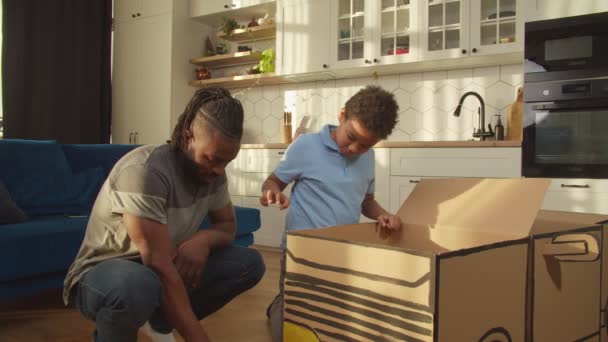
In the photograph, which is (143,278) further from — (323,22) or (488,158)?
(323,22)

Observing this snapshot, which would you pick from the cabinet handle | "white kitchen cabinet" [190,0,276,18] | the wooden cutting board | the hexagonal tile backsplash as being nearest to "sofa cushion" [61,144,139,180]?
the hexagonal tile backsplash

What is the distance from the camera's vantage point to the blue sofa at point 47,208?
74.1 inches

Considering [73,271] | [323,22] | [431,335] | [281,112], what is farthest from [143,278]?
[281,112]

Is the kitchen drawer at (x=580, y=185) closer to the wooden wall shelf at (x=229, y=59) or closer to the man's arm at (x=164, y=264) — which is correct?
the man's arm at (x=164, y=264)

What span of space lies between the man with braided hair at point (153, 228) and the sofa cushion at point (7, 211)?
3.84ft

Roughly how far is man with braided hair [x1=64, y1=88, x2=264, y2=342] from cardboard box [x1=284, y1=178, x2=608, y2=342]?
0.36 metres

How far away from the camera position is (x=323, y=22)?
361 cm

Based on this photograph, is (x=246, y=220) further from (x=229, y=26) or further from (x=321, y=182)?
(x=229, y=26)

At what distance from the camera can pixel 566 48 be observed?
270cm

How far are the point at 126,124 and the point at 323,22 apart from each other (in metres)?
2.04

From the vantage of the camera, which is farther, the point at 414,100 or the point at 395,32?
the point at 414,100

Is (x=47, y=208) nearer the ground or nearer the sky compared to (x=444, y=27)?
nearer the ground

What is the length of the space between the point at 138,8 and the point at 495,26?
3.02 m

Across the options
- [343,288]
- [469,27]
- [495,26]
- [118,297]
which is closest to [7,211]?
[118,297]
